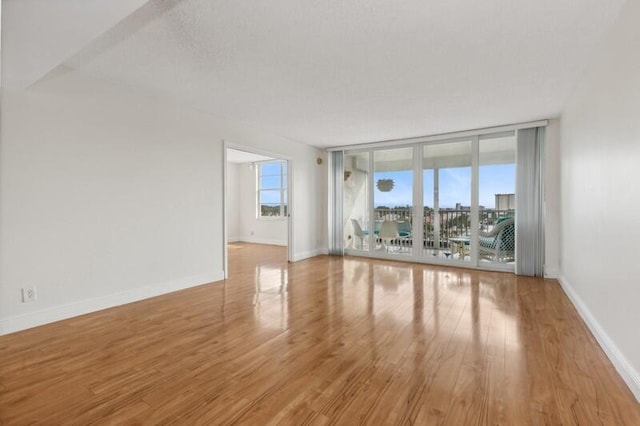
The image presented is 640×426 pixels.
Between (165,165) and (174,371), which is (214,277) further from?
(174,371)

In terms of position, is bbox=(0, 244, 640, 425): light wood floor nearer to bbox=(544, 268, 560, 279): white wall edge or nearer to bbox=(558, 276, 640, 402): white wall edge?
bbox=(558, 276, 640, 402): white wall edge

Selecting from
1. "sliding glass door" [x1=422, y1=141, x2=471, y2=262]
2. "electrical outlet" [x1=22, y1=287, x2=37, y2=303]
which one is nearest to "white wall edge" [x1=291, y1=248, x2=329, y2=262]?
"sliding glass door" [x1=422, y1=141, x2=471, y2=262]

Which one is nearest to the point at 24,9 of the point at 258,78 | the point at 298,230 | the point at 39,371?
the point at 258,78

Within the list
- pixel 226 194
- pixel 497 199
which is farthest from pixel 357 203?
pixel 226 194

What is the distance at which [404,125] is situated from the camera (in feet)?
15.7

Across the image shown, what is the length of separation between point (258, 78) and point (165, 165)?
5.29ft

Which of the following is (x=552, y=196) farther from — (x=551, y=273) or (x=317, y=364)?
(x=317, y=364)

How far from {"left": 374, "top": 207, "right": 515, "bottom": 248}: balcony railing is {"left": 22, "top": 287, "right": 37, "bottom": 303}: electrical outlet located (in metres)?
5.26

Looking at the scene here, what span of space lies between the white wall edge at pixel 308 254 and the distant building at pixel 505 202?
3406 mm

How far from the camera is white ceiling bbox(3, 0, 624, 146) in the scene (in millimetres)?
Result: 2025

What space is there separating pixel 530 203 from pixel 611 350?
2.95 metres

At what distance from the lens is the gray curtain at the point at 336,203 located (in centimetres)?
661

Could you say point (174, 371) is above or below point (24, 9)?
below

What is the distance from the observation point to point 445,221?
5.54 metres
